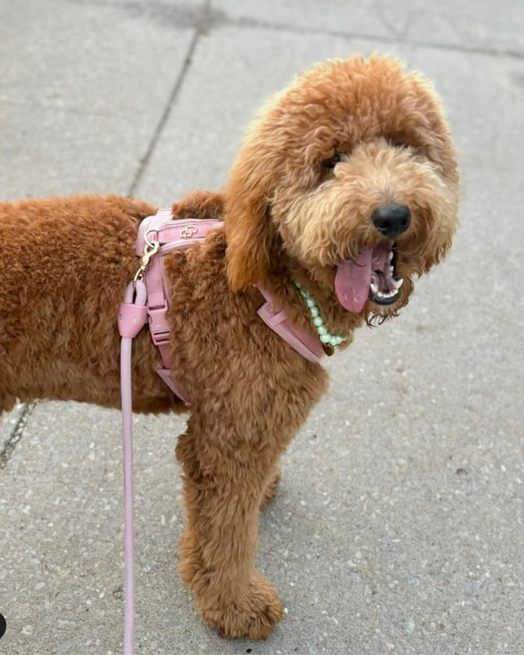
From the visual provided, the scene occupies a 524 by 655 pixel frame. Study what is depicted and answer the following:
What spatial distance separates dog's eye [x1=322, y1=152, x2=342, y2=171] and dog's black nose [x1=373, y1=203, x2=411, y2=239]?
0.65 feet

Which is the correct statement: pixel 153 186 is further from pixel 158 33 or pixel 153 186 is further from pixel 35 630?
pixel 35 630

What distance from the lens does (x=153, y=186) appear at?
163 inches

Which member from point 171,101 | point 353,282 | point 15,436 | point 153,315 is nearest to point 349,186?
point 353,282

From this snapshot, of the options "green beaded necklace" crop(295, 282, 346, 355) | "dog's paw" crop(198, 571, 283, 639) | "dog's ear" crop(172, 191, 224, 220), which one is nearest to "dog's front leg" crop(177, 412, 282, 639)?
"dog's paw" crop(198, 571, 283, 639)

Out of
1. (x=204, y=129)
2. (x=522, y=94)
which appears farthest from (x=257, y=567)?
(x=522, y=94)

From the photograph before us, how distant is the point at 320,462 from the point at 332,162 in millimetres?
1470

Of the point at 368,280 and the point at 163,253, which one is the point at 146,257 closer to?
the point at 163,253

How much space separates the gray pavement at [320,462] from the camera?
2.29 metres

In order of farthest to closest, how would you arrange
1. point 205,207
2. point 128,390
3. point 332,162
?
point 205,207 → point 128,390 → point 332,162

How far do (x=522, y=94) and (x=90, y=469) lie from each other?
15.6 feet

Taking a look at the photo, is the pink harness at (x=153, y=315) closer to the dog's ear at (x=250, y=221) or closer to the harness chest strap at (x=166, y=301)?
the harness chest strap at (x=166, y=301)

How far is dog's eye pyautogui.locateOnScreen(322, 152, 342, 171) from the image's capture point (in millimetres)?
1697

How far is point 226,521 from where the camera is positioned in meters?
2.09

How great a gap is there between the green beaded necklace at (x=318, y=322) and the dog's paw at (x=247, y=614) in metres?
0.91
